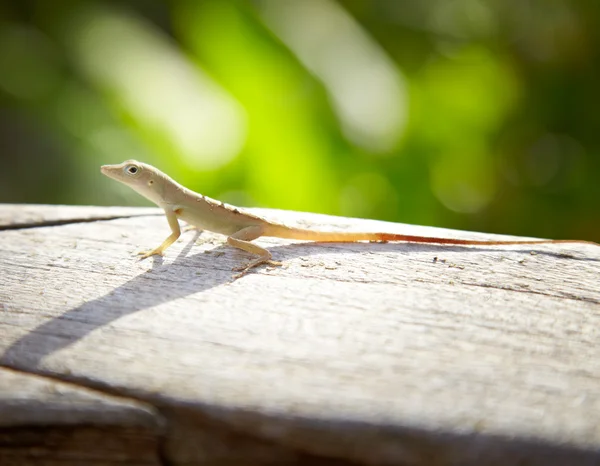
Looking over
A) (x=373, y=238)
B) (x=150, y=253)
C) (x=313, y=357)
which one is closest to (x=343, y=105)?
(x=373, y=238)

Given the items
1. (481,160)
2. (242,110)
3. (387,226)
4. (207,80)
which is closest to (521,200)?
(481,160)

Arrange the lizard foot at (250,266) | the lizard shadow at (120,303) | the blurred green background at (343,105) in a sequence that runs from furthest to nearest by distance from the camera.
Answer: the blurred green background at (343,105) → the lizard foot at (250,266) → the lizard shadow at (120,303)

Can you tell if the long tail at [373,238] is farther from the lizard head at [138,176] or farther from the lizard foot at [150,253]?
the lizard head at [138,176]

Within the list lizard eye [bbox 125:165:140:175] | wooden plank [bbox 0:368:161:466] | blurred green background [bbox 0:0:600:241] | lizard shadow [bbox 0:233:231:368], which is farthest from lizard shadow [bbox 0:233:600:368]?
blurred green background [bbox 0:0:600:241]

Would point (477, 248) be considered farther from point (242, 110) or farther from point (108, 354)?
point (242, 110)

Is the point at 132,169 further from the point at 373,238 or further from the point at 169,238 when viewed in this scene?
the point at 373,238

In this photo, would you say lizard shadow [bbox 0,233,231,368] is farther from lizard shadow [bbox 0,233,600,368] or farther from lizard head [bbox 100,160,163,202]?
lizard head [bbox 100,160,163,202]

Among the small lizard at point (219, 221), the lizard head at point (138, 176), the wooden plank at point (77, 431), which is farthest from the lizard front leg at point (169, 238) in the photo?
the wooden plank at point (77, 431)
